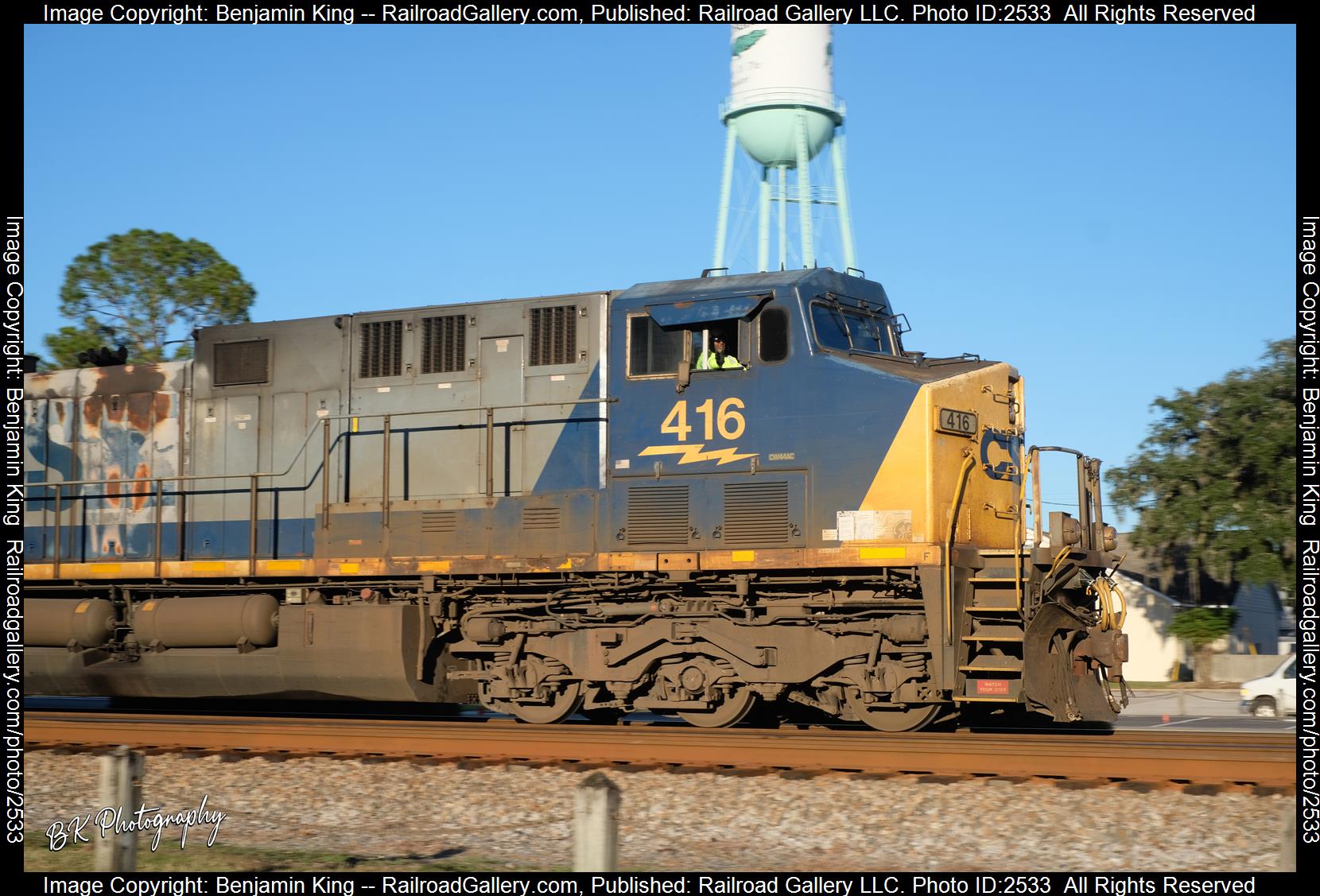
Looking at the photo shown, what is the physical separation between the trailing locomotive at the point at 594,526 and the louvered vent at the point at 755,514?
22 mm

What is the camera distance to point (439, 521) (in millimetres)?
12883

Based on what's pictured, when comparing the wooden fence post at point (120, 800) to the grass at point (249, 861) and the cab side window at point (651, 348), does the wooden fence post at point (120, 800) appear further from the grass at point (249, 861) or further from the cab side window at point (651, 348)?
the cab side window at point (651, 348)

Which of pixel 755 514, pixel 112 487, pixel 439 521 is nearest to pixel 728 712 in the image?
pixel 755 514

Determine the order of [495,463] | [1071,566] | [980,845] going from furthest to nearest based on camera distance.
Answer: [495,463] → [1071,566] → [980,845]

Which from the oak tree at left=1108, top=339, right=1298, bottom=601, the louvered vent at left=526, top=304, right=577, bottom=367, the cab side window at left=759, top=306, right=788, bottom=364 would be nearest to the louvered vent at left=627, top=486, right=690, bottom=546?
the cab side window at left=759, top=306, right=788, bottom=364

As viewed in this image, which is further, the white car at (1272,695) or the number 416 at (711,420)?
the white car at (1272,695)

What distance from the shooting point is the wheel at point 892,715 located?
11.4m

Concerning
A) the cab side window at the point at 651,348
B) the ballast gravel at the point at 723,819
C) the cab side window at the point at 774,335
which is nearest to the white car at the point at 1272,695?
the cab side window at the point at 774,335

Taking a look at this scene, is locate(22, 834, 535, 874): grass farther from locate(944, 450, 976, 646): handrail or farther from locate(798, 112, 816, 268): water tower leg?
locate(798, 112, 816, 268): water tower leg

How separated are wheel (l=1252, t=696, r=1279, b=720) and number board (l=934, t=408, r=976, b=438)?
426 inches
